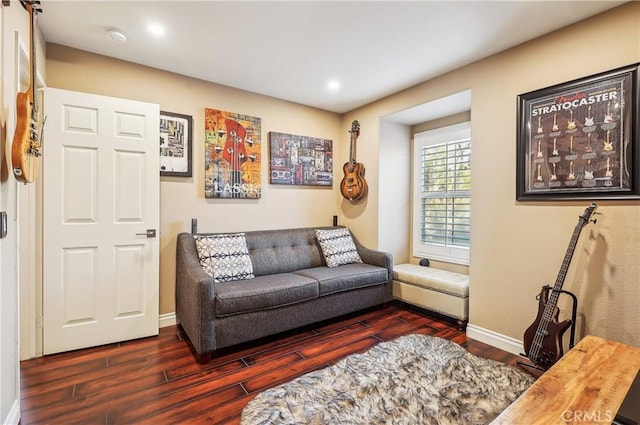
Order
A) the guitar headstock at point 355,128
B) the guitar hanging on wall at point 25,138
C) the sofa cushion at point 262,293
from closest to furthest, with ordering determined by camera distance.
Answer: the guitar hanging on wall at point 25,138 → the sofa cushion at point 262,293 → the guitar headstock at point 355,128

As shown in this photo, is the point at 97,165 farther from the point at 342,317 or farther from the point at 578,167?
the point at 578,167

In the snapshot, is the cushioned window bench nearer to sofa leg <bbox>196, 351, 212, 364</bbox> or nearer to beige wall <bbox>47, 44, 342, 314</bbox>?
beige wall <bbox>47, 44, 342, 314</bbox>

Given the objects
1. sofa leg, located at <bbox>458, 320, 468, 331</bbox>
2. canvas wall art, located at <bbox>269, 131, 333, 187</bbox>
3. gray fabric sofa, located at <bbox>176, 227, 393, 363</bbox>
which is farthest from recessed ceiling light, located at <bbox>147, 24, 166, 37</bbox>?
sofa leg, located at <bbox>458, 320, 468, 331</bbox>

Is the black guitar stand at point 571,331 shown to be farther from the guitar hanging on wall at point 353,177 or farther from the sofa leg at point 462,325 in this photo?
the guitar hanging on wall at point 353,177

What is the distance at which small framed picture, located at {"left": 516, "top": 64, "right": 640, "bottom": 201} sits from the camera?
6.34 feet

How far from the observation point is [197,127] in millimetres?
3094

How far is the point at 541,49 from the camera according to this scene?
2324 mm

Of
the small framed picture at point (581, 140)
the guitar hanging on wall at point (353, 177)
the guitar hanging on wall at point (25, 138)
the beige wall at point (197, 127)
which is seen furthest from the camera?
the guitar hanging on wall at point (353, 177)

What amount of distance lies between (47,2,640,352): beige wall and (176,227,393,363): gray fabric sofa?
337 mm

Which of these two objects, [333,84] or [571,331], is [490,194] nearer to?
[571,331]

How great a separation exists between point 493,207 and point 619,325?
1.10 m

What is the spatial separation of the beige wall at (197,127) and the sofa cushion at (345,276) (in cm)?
84

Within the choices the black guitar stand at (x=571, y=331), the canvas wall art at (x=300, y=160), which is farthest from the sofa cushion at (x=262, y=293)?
the black guitar stand at (x=571, y=331)

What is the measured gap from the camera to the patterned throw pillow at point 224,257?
107 inches
